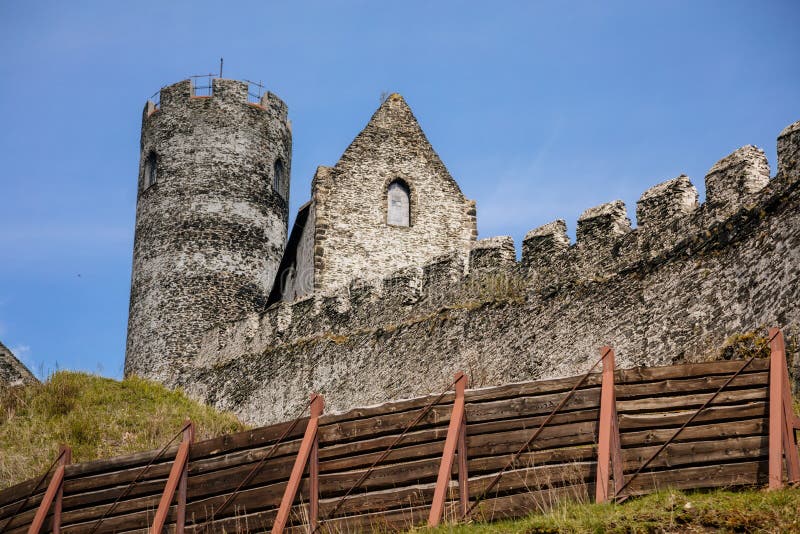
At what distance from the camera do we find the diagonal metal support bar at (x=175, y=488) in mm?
13586

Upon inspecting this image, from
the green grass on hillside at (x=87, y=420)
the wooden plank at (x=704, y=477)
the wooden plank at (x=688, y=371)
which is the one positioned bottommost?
the wooden plank at (x=704, y=477)

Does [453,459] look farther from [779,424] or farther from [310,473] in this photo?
[779,424]

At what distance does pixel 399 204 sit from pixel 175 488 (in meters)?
17.4

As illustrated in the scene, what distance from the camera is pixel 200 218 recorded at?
3719 centimetres

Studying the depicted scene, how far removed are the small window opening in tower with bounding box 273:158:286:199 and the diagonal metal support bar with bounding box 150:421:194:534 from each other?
26001 mm

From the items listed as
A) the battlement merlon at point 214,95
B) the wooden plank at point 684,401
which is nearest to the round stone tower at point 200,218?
the battlement merlon at point 214,95

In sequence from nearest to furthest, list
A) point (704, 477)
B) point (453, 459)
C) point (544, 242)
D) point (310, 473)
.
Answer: point (704, 477) → point (453, 459) → point (310, 473) → point (544, 242)

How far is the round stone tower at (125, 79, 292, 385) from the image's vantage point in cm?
3631

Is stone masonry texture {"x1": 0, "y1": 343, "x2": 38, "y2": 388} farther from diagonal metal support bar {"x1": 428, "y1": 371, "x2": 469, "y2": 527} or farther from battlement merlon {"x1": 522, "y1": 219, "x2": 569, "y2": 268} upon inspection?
diagonal metal support bar {"x1": 428, "y1": 371, "x2": 469, "y2": 527}

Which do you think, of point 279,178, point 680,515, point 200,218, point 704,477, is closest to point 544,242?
point 704,477

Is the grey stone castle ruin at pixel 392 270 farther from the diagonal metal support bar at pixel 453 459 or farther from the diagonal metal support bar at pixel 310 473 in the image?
the diagonal metal support bar at pixel 310 473

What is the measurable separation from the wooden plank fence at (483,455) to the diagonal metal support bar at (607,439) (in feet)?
0.04

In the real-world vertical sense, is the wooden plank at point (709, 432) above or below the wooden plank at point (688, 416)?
below

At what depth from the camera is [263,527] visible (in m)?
12.9
